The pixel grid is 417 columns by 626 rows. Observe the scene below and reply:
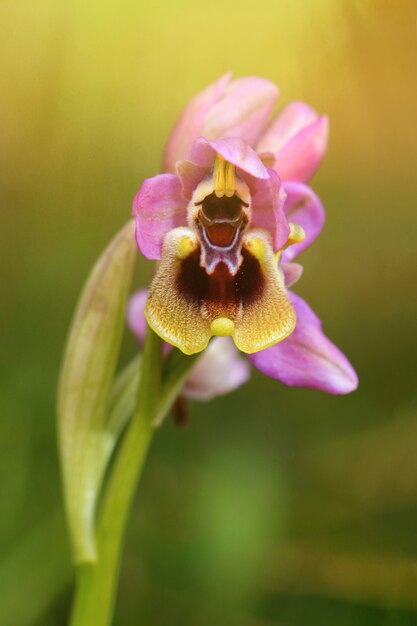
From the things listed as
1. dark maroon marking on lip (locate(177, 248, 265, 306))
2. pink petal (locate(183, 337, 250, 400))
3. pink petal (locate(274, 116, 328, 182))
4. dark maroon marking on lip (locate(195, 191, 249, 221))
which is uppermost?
pink petal (locate(274, 116, 328, 182))

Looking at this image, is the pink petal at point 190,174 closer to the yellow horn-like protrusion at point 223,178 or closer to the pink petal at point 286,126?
the yellow horn-like protrusion at point 223,178

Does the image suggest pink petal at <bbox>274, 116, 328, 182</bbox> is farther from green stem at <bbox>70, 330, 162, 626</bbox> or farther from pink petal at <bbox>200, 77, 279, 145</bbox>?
green stem at <bbox>70, 330, 162, 626</bbox>

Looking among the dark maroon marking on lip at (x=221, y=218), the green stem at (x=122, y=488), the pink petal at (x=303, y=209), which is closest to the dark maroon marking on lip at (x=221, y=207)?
the dark maroon marking on lip at (x=221, y=218)

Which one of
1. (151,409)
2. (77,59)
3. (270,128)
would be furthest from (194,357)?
(77,59)

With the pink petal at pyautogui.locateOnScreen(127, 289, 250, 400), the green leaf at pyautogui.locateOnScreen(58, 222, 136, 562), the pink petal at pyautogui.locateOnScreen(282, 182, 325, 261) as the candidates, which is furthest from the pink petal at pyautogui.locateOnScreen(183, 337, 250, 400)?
A: the pink petal at pyautogui.locateOnScreen(282, 182, 325, 261)

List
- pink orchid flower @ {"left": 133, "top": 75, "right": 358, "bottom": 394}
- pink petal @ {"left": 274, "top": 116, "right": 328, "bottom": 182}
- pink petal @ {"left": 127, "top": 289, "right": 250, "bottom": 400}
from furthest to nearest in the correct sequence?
pink petal @ {"left": 127, "top": 289, "right": 250, "bottom": 400}
pink petal @ {"left": 274, "top": 116, "right": 328, "bottom": 182}
pink orchid flower @ {"left": 133, "top": 75, "right": 358, "bottom": 394}

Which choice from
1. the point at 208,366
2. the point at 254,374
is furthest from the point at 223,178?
the point at 254,374
